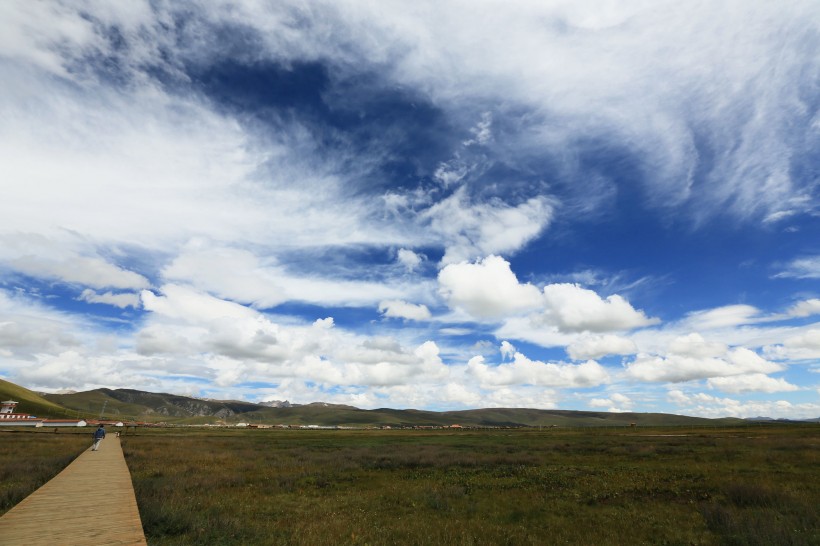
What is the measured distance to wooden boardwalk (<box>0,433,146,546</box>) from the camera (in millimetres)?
9648

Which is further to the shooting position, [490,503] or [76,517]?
[490,503]

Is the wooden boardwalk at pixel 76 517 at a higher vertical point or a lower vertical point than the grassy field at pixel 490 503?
higher

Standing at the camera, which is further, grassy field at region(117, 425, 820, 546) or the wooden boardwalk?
grassy field at region(117, 425, 820, 546)

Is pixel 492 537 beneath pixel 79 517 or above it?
beneath

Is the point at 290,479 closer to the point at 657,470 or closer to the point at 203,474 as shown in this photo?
the point at 203,474

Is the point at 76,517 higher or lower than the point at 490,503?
higher

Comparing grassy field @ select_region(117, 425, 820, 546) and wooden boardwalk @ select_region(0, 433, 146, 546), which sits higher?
wooden boardwalk @ select_region(0, 433, 146, 546)

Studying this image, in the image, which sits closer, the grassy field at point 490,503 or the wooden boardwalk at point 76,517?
the wooden boardwalk at point 76,517

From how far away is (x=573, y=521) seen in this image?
15016mm

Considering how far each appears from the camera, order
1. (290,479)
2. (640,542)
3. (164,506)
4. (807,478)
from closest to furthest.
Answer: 1. (640,542)
2. (164,506)
3. (807,478)
4. (290,479)

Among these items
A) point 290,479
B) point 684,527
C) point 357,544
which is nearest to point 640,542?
point 684,527

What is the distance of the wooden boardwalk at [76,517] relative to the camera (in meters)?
9.65

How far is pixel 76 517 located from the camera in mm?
11789

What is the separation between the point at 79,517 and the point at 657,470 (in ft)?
96.5
